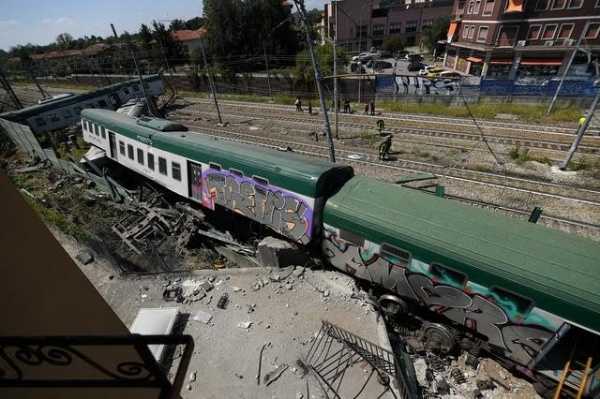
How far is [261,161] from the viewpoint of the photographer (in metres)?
10.8

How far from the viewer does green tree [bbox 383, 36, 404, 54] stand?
65000 mm

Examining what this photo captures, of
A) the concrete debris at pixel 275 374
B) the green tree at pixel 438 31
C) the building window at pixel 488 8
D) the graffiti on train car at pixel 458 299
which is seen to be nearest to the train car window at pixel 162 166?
the graffiti on train car at pixel 458 299

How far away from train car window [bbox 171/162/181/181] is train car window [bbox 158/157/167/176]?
1.99ft

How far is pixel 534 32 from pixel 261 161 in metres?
42.7

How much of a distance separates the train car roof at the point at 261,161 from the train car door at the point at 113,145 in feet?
12.6

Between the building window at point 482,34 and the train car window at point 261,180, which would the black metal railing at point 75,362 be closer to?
the train car window at point 261,180

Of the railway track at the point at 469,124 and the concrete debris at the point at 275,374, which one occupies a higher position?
the concrete debris at the point at 275,374

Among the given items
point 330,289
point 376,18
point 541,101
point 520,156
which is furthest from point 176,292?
point 376,18

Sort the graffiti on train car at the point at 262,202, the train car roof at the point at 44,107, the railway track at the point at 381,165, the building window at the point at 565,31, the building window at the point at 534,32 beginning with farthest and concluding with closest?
the building window at the point at 534,32 < the building window at the point at 565,31 < the train car roof at the point at 44,107 < the railway track at the point at 381,165 < the graffiti on train car at the point at 262,202

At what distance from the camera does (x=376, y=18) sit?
70375 mm

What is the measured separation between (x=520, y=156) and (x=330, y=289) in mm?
16177

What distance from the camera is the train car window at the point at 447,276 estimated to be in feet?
24.6

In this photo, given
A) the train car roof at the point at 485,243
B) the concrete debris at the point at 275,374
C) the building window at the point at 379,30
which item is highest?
the building window at the point at 379,30

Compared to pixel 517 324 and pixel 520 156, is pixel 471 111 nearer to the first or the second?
pixel 520 156
